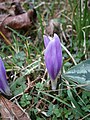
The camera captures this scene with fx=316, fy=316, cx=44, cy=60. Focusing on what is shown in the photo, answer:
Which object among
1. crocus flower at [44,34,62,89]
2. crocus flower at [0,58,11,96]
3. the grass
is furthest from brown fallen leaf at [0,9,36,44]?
crocus flower at [44,34,62,89]

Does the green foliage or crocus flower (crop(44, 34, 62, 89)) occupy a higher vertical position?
crocus flower (crop(44, 34, 62, 89))

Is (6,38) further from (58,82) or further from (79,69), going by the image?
(79,69)

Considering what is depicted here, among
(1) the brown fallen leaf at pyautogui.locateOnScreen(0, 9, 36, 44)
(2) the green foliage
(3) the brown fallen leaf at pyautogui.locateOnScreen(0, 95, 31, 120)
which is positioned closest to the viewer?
(2) the green foliage

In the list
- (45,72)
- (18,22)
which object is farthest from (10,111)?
(18,22)

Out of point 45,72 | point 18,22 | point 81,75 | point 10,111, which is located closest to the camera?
point 81,75

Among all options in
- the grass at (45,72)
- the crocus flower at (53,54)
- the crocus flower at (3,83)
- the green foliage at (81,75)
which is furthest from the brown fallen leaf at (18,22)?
the green foliage at (81,75)

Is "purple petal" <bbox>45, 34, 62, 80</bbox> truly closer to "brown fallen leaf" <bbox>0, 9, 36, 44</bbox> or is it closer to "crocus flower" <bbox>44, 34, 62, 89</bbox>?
"crocus flower" <bbox>44, 34, 62, 89</bbox>

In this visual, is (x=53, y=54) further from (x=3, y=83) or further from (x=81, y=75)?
(x=3, y=83)
